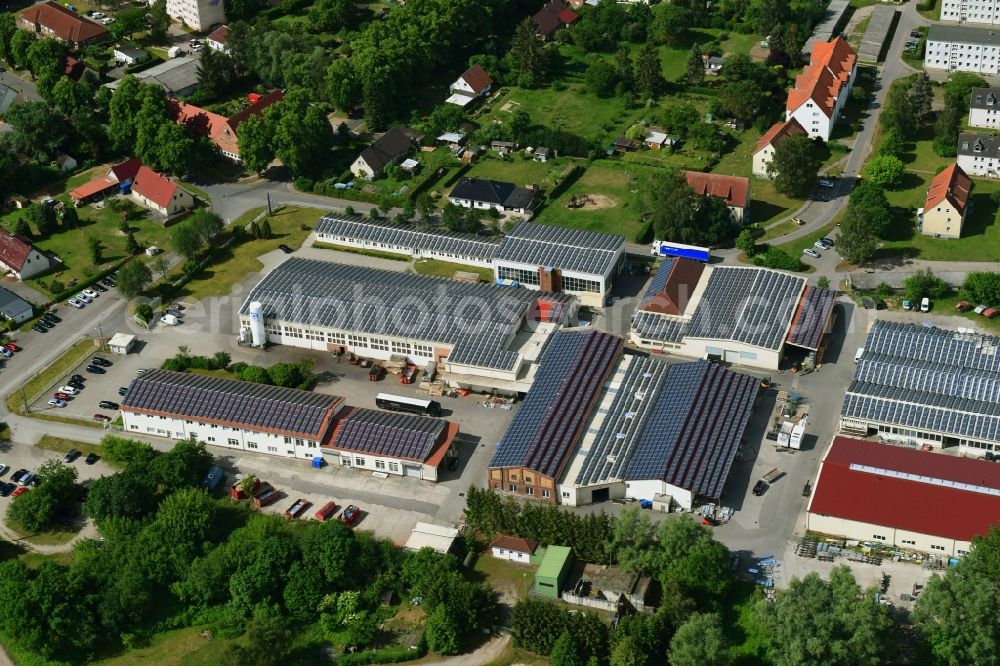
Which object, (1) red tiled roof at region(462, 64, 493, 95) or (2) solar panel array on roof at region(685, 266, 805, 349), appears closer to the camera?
(2) solar panel array on roof at region(685, 266, 805, 349)

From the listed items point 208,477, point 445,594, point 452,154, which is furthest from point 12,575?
point 452,154

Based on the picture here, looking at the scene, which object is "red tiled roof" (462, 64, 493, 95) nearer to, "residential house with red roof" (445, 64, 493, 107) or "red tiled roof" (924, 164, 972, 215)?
"residential house with red roof" (445, 64, 493, 107)

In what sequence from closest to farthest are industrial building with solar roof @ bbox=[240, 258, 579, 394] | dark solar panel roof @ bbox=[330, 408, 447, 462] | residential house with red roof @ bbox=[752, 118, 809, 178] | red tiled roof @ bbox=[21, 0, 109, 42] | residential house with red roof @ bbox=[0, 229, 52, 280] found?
dark solar panel roof @ bbox=[330, 408, 447, 462] → industrial building with solar roof @ bbox=[240, 258, 579, 394] → residential house with red roof @ bbox=[0, 229, 52, 280] → residential house with red roof @ bbox=[752, 118, 809, 178] → red tiled roof @ bbox=[21, 0, 109, 42]

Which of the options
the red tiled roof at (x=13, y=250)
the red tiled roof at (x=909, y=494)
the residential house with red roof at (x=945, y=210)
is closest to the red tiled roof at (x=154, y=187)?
the red tiled roof at (x=13, y=250)

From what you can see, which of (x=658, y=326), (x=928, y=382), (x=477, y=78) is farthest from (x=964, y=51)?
(x=658, y=326)

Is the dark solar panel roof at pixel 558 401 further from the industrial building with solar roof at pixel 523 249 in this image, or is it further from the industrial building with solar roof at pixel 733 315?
the industrial building with solar roof at pixel 523 249

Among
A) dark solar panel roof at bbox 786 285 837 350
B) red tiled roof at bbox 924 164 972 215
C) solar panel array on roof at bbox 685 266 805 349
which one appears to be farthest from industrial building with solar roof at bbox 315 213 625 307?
red tiled roof at bbox 924 164 972 215

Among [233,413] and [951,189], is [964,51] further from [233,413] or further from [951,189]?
[233,413]
